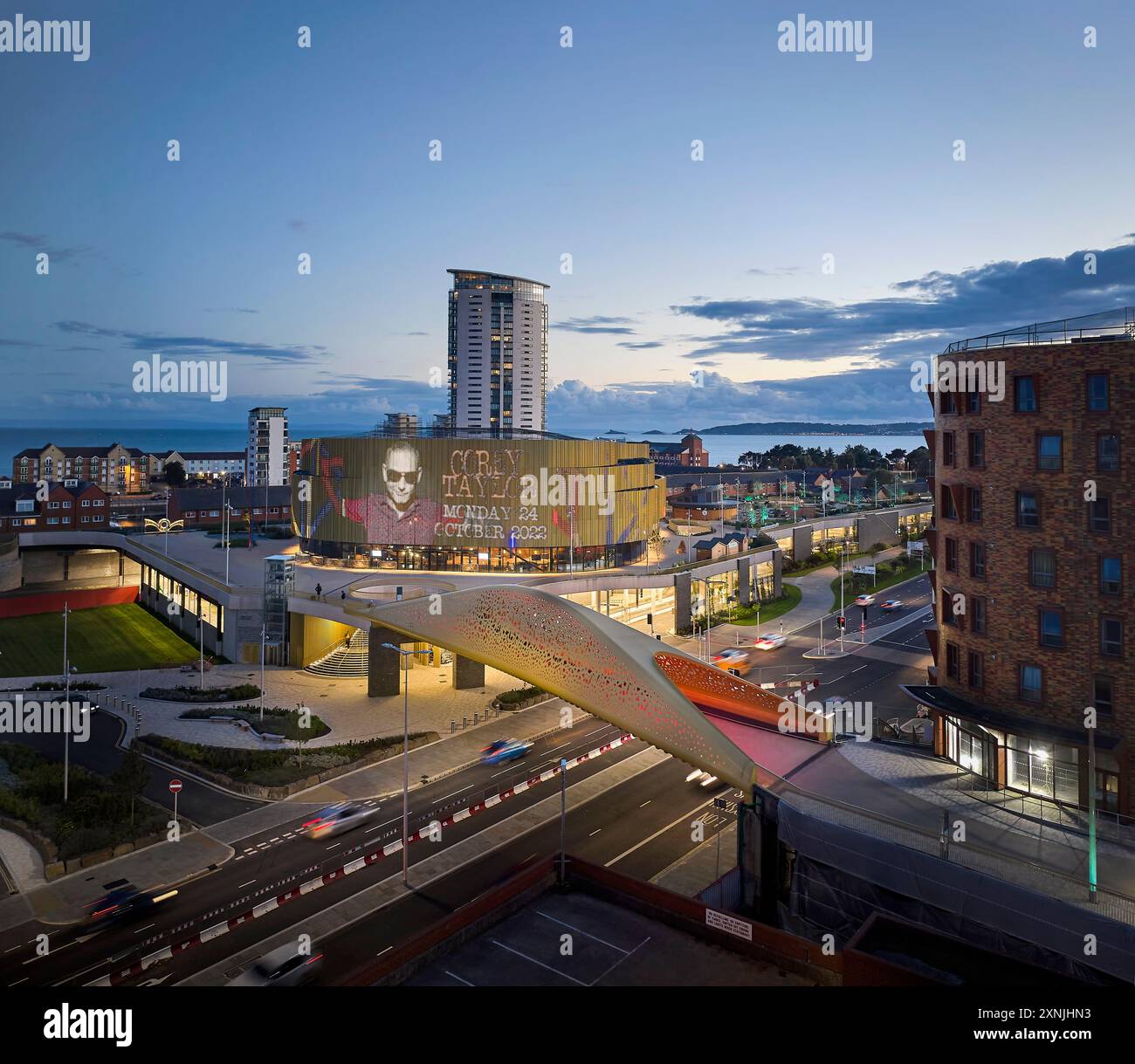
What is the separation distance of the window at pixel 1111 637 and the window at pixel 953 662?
5964 millimetres

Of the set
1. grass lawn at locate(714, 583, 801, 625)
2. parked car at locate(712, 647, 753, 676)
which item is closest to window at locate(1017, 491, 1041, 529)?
parked car at locate(712, 647, 753, 676)

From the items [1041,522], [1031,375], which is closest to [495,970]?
[1041,522]

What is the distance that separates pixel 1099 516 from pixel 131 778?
130ft

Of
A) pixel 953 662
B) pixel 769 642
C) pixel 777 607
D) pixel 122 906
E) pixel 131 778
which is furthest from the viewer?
pixel 777 607

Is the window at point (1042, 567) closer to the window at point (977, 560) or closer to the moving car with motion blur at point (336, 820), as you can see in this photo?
the window at point (977, 560)

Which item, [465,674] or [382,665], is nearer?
[382,665]

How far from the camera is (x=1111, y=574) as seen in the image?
96.8 feet

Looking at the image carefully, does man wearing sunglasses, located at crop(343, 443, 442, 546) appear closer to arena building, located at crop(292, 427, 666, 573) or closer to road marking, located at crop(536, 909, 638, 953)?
arena building, located at crop(292, 427, 666, 573)

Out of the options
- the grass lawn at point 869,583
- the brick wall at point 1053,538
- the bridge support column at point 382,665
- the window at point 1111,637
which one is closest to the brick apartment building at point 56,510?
the bridge support column at point 382,665

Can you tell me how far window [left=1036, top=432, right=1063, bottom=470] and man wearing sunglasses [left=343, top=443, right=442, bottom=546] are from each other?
5329 cm

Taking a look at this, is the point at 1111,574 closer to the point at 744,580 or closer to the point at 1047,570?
the point at 1047,570

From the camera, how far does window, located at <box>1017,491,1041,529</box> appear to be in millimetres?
31494
